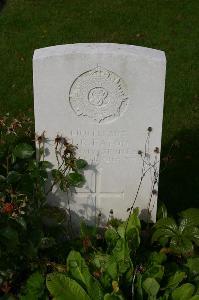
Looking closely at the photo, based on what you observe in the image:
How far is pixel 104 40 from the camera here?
7.78 metres

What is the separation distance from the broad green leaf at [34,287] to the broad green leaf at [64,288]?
0.52 ft

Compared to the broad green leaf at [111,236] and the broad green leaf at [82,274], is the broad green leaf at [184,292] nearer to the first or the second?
the broad green leaf at [82,274]

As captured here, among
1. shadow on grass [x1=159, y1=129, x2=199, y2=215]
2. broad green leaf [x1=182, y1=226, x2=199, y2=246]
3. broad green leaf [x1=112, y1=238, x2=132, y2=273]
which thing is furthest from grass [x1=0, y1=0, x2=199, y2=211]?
broad green leaf [x1=112, y1=238, x2=132, y2=273]

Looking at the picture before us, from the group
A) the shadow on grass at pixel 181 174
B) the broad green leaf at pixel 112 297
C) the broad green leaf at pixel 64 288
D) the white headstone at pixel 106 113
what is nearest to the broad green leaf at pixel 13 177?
the white headstone at pixel 106 113

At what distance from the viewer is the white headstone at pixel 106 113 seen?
3508mm

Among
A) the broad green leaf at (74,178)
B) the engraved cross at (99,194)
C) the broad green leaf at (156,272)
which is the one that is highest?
the broad green leaf at (74,178)

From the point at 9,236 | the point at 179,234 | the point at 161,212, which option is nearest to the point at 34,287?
the point at 9,236

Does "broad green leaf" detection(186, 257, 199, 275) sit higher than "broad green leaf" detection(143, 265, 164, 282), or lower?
lower

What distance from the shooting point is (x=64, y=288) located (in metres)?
3.24

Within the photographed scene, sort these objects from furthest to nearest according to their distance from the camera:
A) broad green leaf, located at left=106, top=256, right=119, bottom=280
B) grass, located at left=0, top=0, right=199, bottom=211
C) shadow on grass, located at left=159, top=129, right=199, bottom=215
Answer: grass, located at left=0, top=0, right=199, bottom=211
shadow on grass, located at left=159, top=129, right=199, bottom=215
broad green leaf, located at left=106, top=256, right=119, bottom=280

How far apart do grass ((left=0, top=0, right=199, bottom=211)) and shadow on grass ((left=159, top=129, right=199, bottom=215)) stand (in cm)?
1

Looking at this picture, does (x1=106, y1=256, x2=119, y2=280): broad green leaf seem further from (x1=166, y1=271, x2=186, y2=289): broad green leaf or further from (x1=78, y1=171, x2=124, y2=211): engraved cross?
(x1=78, y1=171, x2=124, y2=211): engraved cross

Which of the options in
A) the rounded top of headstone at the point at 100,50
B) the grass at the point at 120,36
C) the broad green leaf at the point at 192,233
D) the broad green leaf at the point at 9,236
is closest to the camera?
the broad green leaf at the point at 9,236

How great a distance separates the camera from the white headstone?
3.51m
